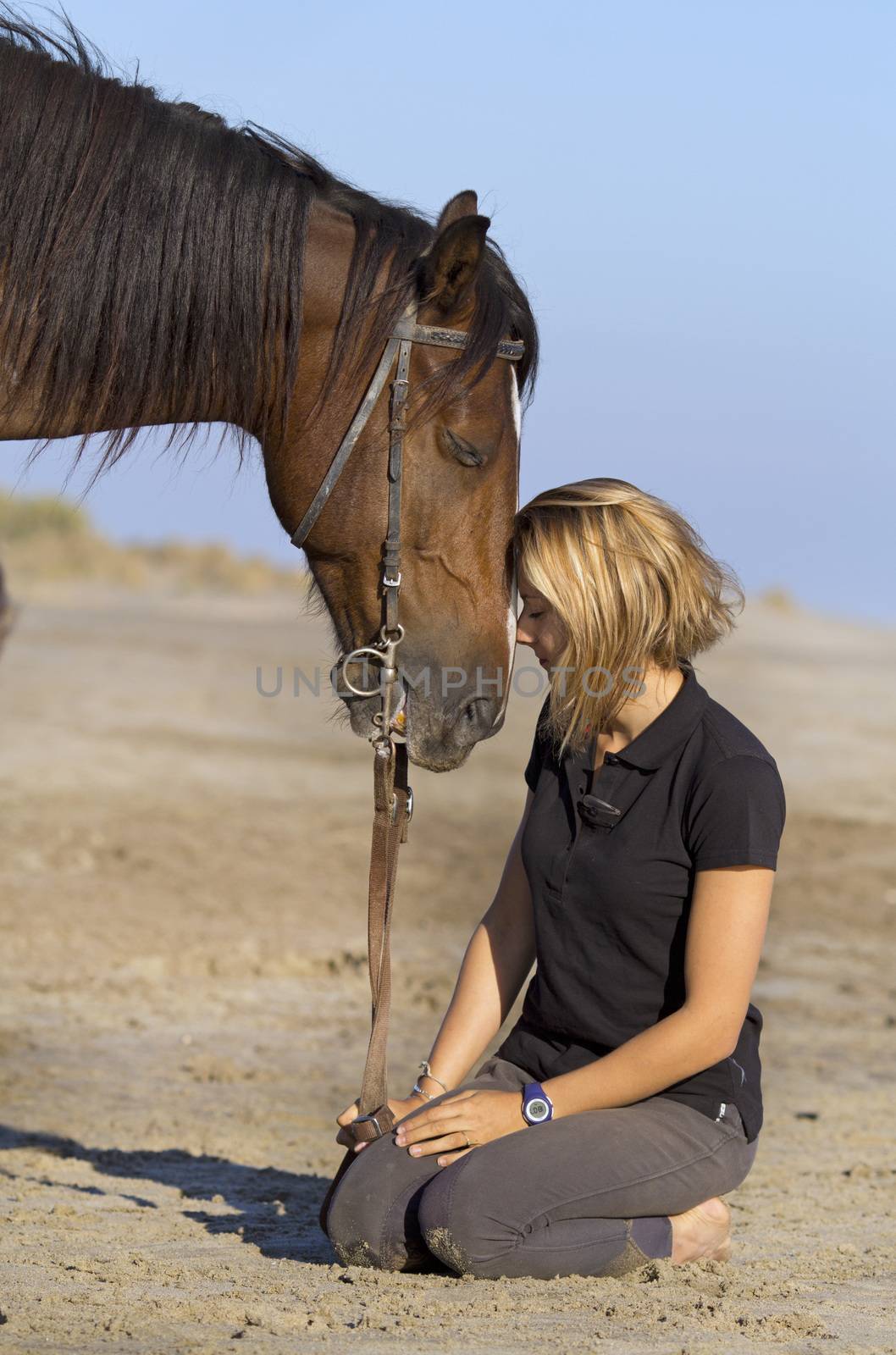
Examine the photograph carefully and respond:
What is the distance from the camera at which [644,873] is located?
2846 mm

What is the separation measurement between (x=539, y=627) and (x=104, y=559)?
20.7m

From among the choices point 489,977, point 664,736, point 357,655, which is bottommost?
point 489,977

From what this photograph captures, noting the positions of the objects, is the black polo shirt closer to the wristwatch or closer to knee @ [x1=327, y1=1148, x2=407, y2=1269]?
the wristwatch

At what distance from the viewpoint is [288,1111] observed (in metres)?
4.45

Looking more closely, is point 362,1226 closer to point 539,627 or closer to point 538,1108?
point 538,1108

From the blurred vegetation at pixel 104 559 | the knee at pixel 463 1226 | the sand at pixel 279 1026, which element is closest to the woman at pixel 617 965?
the knee at pixel 463 1226

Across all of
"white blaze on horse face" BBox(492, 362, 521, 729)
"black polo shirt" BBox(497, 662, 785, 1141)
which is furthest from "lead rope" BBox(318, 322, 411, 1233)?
"black polo shirt" BBox(497, 662, 785, 1141)

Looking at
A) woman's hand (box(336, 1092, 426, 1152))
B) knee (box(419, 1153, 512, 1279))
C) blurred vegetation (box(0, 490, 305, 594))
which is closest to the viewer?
knee (box(419, 1153, 512, 1279))

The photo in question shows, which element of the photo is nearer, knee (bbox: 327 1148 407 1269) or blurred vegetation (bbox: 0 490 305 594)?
knee (bbox: 327 1148 407 1269)

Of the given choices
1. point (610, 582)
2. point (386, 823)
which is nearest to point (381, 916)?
point (386, 823)

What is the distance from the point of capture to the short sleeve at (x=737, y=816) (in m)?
2.73

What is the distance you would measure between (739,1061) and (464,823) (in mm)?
6414

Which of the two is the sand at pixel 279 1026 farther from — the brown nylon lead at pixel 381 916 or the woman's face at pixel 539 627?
the woman's face at pixel 539 627

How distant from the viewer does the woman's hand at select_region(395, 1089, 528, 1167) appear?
280 cm
